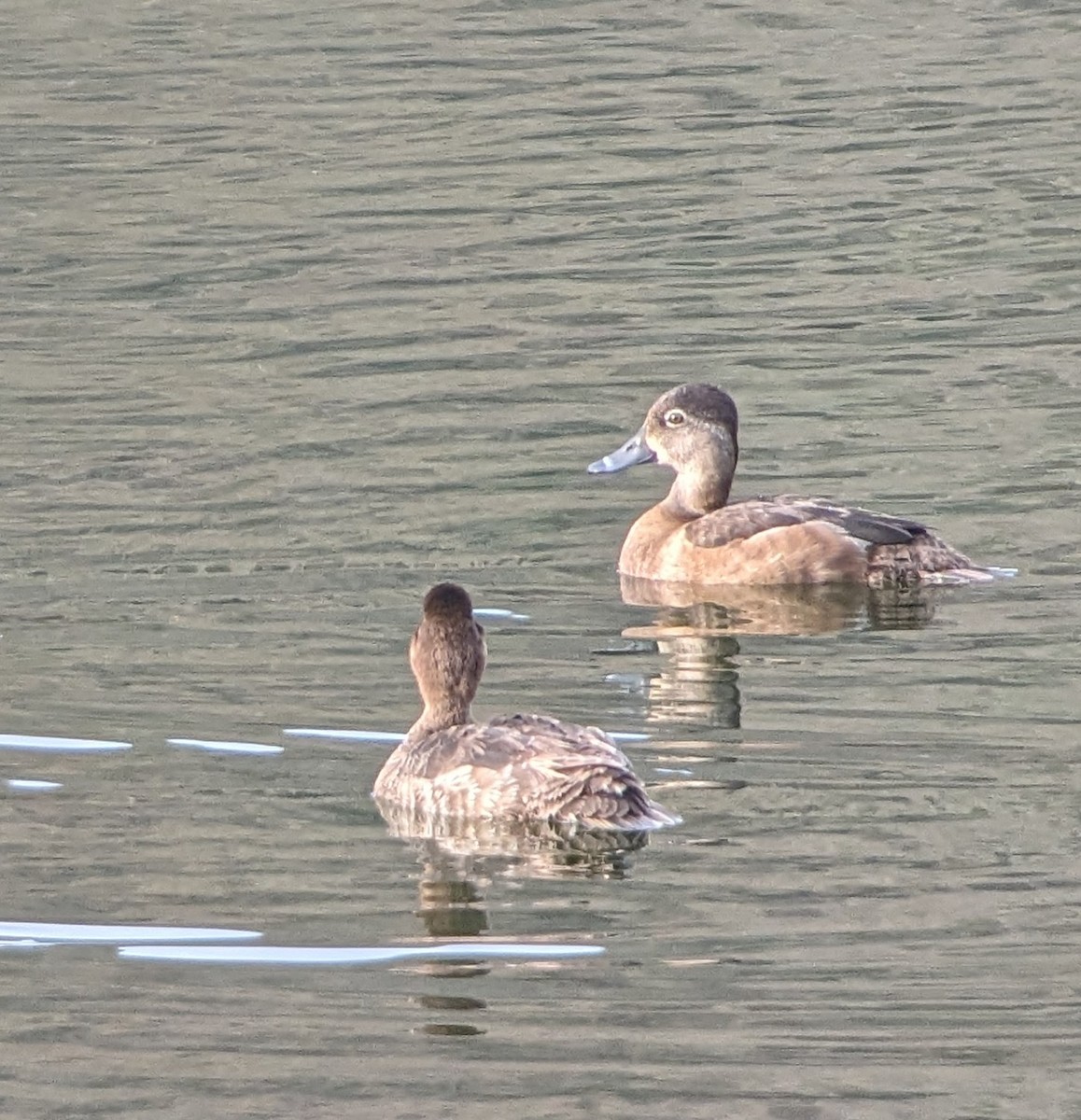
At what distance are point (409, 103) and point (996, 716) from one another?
18658 millimetres

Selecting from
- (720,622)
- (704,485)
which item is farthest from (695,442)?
(720,622)

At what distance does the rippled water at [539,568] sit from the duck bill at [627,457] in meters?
0.28

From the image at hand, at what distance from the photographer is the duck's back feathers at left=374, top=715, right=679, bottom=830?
9312mm

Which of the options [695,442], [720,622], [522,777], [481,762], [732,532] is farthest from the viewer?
[695,442]

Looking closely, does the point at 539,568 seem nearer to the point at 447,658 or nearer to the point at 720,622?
the point at 720,622

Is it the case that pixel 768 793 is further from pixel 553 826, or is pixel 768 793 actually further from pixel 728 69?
pixel 728 69

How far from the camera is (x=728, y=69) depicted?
30031 mm

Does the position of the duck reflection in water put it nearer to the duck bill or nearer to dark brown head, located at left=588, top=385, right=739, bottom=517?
dark brown head, located at left=588, top=385, right=739, bottom=517

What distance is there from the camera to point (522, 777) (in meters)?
9.59

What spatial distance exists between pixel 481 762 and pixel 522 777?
7.5 inches

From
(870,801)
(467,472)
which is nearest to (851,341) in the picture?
(467,472)

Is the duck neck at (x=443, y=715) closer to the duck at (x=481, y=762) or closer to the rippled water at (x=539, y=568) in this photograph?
the duck at (x=481, y=762)

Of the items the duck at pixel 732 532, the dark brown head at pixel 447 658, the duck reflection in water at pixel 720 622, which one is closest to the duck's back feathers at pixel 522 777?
the dark brown head at pixel 447 658

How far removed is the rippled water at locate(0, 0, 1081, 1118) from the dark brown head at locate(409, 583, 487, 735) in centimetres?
45
